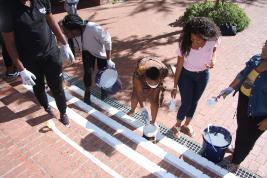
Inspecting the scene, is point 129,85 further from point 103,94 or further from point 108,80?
point 108,80

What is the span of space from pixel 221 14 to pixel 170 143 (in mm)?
6172

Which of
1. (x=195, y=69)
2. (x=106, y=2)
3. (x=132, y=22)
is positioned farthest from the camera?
(x=106, y=2)

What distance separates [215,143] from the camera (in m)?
4.28

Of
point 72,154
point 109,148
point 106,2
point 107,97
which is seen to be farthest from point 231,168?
point 106,2

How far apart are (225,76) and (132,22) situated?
4040 mm

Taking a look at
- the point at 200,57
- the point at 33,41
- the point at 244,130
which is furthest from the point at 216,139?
the point at 33,41

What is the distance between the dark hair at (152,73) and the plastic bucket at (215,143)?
3.43 ft

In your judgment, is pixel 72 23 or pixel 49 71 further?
pixel 72 23

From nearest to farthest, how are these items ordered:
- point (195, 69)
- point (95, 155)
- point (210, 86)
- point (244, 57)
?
point (95, 155)
point (195, 69)
point (210, 86)
point (244, 57)

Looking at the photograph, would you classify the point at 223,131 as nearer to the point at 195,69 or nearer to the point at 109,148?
the point at 195,69

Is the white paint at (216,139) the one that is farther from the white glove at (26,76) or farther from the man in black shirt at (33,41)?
the white glove at (26,76)

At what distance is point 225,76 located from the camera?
22.8ft

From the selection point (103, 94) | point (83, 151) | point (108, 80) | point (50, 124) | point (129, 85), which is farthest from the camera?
point (129, 85)

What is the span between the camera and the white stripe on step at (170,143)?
4118 mm
